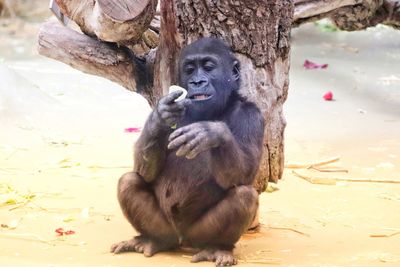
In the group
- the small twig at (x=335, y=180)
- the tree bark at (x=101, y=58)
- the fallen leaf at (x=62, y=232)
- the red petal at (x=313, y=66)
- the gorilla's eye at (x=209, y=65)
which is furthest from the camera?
the red petal at (x=313, y=66)

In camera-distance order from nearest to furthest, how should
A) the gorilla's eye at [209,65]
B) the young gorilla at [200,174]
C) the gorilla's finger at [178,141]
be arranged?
the gorilla's finger at [178,141], the young gorilla at [200,174], the gorilla's eye at [209,65]

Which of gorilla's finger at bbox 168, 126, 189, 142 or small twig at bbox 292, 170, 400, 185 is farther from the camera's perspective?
small twig at bbox 292, 170, 400, 185

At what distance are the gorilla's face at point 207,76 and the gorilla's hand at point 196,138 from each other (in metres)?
0.26

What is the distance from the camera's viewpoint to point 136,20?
408 centimetres

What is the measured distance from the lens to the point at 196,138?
11.2 feet

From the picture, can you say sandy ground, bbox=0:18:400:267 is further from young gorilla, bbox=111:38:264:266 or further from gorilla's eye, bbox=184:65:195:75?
gorilla's eye, bbox=184:65:195:75

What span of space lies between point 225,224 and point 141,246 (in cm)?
47

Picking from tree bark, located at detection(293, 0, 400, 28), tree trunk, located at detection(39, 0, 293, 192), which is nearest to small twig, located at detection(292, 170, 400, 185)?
tree trunk, located at detection(39, 0, 293, 192)

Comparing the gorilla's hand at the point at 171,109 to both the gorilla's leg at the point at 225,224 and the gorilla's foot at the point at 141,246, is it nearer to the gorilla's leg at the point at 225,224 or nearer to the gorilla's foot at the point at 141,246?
the gorilla's leg at the point at 225,224

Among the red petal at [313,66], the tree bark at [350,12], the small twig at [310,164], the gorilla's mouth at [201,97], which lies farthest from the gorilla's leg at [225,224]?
the red petal at [313,66]

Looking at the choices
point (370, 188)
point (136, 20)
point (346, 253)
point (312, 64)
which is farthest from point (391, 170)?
point (312, 64)

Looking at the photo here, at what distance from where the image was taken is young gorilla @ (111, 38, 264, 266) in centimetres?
365

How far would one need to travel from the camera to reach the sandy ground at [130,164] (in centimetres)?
396

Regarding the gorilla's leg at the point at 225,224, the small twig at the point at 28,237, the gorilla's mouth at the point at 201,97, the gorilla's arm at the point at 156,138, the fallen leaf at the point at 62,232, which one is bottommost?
the fallen leaf at the point at 62,232
